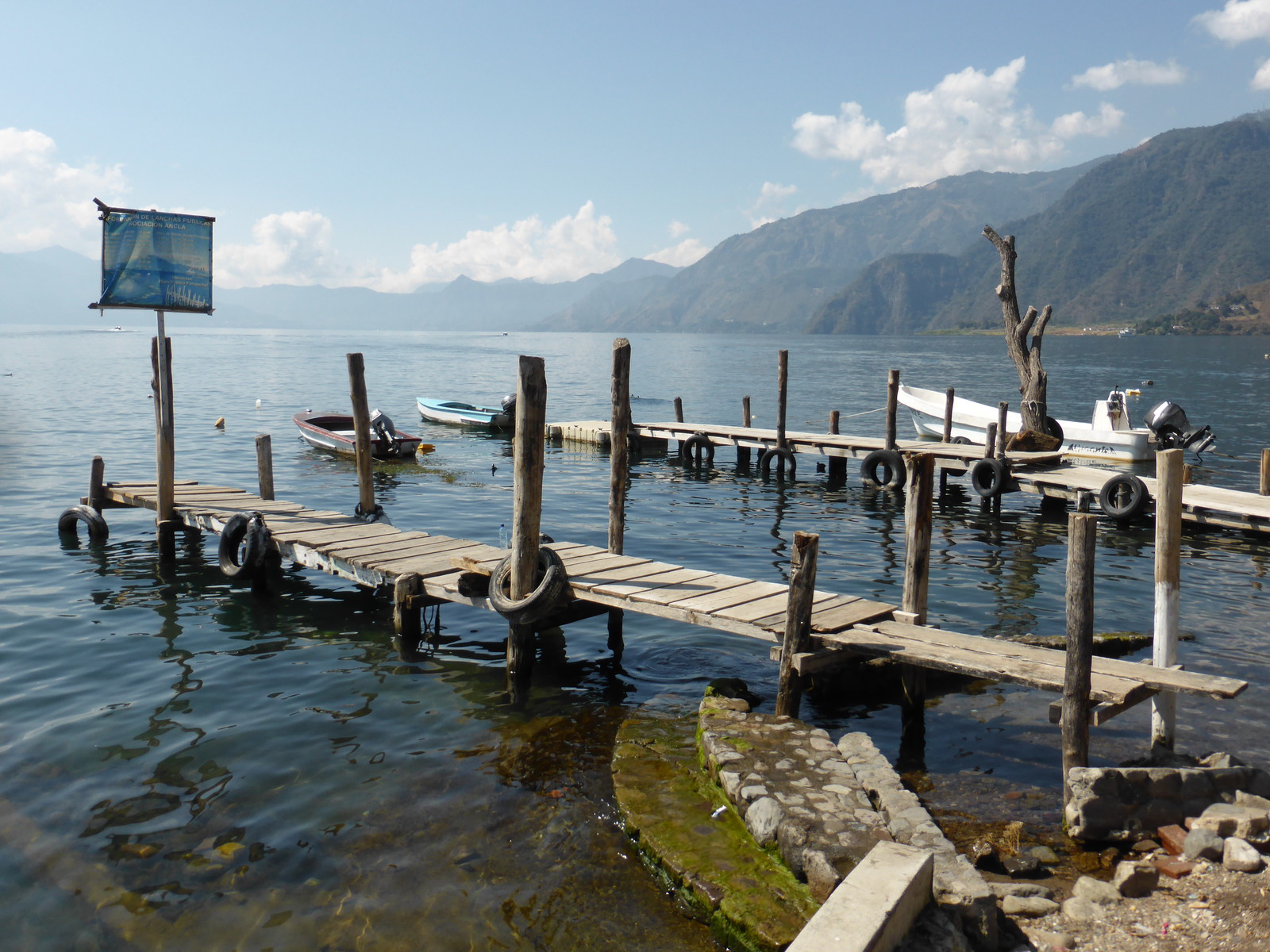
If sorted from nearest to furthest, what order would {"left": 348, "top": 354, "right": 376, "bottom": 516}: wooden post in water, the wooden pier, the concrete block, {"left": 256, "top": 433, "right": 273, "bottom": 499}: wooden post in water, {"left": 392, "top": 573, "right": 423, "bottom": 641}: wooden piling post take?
the concrete block
{"left": 392, "top": 573, "right": 423, "bottom": 641}: wooden piling post
{"left": 348, "top": 354, "right": 376, "bottom": 516}: wooden post in water
{"left": 256, "top": 433, "right": 273, "bottom": 499}: wooden post in water
the wooden pier

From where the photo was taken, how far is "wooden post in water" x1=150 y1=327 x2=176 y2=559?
45.5 feet

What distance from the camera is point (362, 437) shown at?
1505 cm

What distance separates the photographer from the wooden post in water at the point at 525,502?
9.48m

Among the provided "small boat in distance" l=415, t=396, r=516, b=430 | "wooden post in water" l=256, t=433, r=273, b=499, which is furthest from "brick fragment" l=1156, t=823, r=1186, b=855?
"small boat in distance" l=415, t=396, r=516, b=430

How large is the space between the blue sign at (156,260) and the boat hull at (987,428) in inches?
842

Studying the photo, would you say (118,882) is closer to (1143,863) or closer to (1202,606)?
(1143,863)

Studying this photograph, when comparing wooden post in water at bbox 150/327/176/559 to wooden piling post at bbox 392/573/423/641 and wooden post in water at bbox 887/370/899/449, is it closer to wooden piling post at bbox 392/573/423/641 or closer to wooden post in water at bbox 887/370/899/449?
wooden piling post at bbox 392/573/423/641

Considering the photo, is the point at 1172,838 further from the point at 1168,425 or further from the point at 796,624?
the point at 1168,425

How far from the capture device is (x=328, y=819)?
7.33m

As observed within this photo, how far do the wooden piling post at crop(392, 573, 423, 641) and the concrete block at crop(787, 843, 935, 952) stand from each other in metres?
7.10

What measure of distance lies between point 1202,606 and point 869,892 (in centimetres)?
1180

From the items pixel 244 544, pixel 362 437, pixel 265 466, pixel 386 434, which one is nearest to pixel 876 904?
pixel 244 544

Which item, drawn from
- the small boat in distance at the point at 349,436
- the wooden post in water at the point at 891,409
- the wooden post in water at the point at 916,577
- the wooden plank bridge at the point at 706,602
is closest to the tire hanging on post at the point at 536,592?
the wooden plank bridge at the point at 706,602

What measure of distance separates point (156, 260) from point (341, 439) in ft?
53.2
